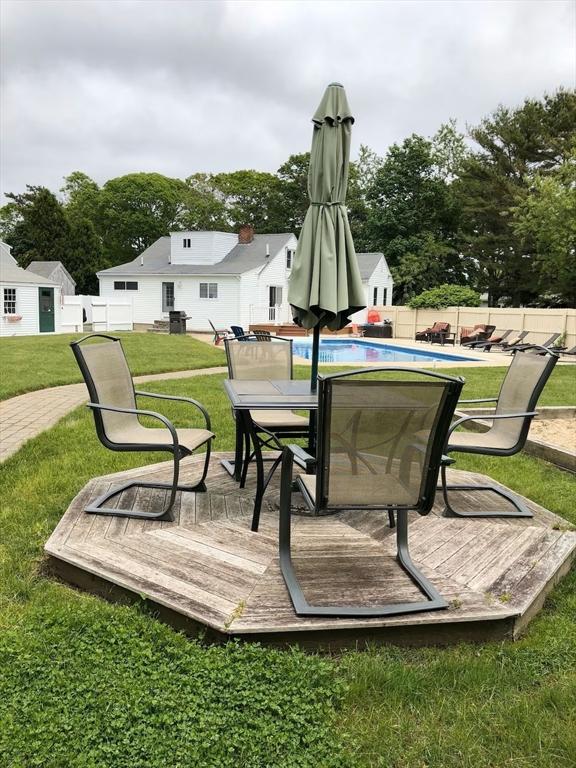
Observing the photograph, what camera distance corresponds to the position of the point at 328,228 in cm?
403

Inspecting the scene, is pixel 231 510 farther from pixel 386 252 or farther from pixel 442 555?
pixel 386 252

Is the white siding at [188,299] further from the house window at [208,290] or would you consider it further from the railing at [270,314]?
the railing at [270,314]

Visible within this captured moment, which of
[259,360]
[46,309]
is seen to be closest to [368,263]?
[46,309]

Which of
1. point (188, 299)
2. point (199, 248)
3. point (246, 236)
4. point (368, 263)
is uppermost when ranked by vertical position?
point (246, 236)

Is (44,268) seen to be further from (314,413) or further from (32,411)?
(314,413)

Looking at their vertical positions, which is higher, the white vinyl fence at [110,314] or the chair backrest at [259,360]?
the white vinyl fence at [110,314]

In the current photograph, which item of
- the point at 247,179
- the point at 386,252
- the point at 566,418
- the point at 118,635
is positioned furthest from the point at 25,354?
the point at 247,179

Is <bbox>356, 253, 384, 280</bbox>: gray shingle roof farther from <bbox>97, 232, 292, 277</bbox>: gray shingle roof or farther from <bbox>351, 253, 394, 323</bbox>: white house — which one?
<bbox>97, 232, 292, 277</bbox>: gray shingle roof

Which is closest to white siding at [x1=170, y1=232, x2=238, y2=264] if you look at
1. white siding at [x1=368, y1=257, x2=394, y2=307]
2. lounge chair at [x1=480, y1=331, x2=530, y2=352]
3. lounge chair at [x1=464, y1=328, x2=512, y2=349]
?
white siding at [x1=368, y1=257, x2=394, y2=307]

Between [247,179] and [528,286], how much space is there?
25970 millimetres

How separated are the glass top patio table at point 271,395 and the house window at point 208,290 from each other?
24874mm

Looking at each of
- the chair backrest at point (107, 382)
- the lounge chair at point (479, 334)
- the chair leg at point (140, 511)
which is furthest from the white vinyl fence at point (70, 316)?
the chair leg at point (140, 511)

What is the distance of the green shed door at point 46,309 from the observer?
2505 cm

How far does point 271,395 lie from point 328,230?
4.02 feet
